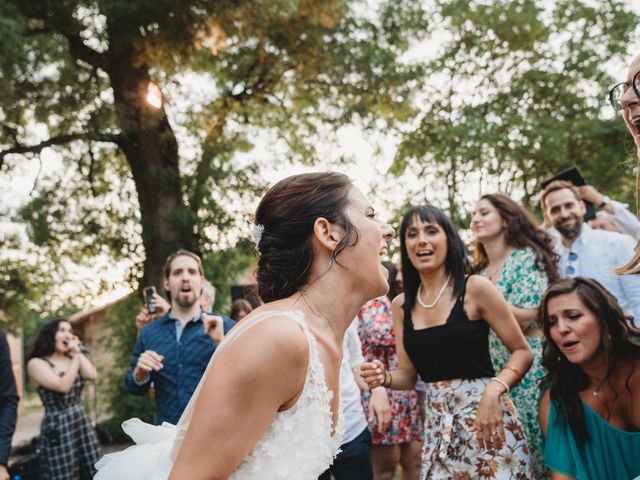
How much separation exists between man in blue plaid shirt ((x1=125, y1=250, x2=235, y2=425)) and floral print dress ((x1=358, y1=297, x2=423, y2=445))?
147 cm

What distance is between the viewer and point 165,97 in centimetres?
1264

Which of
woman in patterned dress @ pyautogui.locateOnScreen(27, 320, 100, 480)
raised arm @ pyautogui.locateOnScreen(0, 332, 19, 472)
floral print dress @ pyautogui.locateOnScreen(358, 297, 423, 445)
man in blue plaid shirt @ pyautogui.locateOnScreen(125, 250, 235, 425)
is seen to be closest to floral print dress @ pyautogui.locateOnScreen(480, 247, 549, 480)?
floral print dress @ pyautogui.locateOnScreen(358, 297, 423, 445)

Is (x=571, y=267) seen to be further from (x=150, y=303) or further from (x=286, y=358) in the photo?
(x=286, y=358)

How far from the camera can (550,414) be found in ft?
9.64

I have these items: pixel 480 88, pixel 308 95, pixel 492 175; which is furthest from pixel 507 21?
pixel 308 95

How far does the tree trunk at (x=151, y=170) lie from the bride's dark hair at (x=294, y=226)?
29.4 ft

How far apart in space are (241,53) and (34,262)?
672cm

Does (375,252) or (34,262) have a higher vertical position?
(34,262)

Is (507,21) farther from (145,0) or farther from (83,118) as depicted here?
(83,118)

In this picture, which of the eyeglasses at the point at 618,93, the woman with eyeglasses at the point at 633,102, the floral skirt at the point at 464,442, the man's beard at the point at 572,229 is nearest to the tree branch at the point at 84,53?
the man's beard at the point at 572,229

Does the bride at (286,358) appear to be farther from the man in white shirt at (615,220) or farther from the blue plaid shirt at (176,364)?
the man in white shirt at (615,220)

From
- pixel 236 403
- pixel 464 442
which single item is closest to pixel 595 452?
pixel 464 442

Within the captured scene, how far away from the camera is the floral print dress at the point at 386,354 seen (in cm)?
540

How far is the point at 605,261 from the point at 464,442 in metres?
2.36
